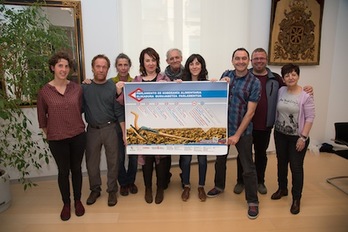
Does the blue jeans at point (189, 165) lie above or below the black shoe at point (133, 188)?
above

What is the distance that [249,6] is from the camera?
3.65 meters

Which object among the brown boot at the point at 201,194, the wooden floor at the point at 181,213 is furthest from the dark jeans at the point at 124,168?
the brown boot at the point at 201,194

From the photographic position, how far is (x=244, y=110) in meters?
2.23

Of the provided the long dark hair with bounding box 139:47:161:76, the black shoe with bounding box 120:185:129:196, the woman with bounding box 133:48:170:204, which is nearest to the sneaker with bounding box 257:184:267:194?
the woman with bounding box 133:48:170:204

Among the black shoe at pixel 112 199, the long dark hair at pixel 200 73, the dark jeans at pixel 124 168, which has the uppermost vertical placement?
the long dark hair at pixel 200 73

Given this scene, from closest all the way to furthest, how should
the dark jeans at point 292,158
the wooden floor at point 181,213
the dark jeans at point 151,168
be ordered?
the wooden floor at point 181,213
the dark jeans at point 292,158
the dark jeans at point 151,168

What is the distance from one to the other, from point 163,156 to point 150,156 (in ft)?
0.43

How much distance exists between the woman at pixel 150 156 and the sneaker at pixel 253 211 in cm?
88

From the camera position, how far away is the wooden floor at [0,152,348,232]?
221 centimetres

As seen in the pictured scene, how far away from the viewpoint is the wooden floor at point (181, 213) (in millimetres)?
2211

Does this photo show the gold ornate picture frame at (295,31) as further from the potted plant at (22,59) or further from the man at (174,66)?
the potted plant at (22,59)

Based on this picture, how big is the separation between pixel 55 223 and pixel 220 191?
1648mm

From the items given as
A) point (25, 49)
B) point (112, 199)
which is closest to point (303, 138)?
point (112, 199)

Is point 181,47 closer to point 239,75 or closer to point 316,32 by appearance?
point 239,75
